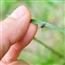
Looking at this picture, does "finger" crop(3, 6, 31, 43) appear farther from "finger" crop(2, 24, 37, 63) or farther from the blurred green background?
the blurred green background

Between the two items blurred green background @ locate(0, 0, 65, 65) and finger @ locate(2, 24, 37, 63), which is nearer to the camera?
finger @ locate(2, 24, 37, 63)

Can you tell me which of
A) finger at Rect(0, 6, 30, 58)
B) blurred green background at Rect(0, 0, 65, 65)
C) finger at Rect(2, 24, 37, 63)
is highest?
finger at Rect(0, 6, 30, 58)

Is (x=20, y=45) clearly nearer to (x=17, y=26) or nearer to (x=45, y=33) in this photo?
(x=17, y=26)

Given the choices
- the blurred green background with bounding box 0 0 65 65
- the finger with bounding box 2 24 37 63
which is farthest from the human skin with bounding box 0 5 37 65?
the blurred green background with bounding box 0 0 65 65

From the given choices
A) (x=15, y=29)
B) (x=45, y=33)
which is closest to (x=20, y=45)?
(x=15, y=29)

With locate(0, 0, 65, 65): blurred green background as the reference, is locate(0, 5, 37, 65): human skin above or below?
above

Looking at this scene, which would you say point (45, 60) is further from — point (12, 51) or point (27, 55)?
point (12, 51)

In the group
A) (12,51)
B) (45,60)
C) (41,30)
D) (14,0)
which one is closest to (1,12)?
(14,0)
